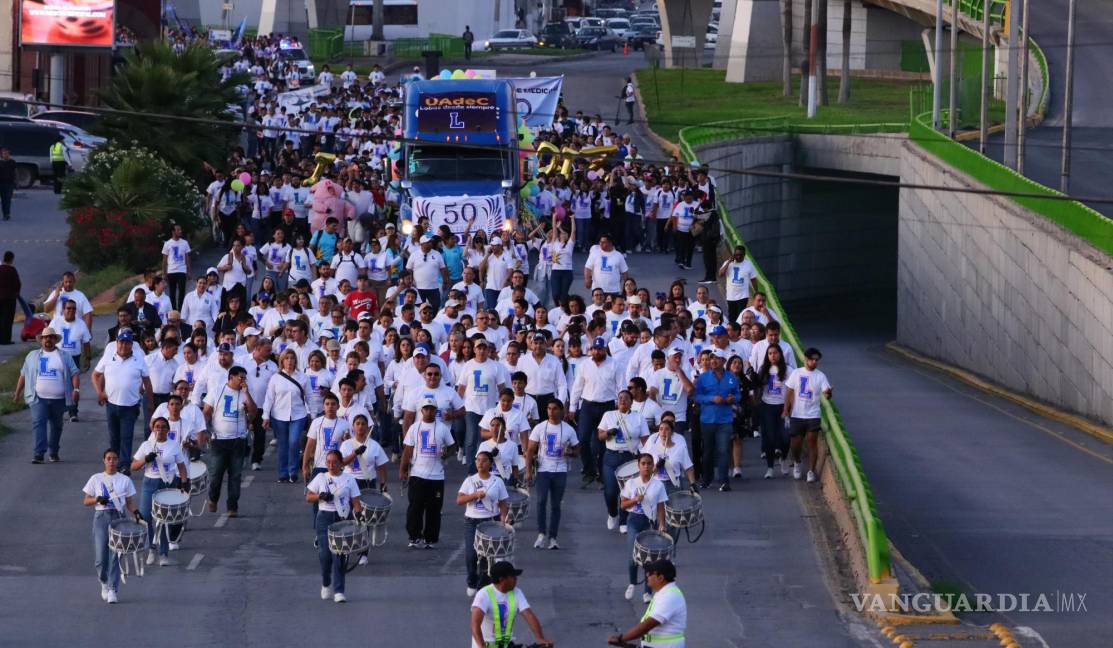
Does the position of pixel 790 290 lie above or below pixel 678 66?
below

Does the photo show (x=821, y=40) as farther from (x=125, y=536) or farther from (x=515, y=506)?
(x=125, y=536)

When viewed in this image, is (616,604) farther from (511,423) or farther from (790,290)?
(790,290)

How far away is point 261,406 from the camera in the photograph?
65.3 feet

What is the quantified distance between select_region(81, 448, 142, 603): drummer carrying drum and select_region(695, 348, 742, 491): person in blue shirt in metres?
6.41

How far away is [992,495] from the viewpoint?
21578mm

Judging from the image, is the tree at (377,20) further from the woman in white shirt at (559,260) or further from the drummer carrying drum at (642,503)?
the drummer carrying drum at (642,503)

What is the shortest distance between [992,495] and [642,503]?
696 cm

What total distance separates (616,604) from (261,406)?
5568mm

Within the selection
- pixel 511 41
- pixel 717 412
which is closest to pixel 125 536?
pixel 717 412

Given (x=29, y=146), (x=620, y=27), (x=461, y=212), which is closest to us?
(x=461, y=212)

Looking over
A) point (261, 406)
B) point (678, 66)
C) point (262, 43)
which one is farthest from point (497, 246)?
point (678, 66)

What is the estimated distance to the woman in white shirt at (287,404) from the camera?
63.3 ft

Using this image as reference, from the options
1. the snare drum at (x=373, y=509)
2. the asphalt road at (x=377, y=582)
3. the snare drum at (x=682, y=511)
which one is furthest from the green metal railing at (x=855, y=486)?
the snare drum at (x=373, y=509)

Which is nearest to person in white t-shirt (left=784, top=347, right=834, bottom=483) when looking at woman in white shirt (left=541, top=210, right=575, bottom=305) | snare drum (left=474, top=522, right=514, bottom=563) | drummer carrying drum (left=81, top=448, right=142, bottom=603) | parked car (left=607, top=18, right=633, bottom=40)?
snare drum (left=474, top=522, right=514, bottom=563)
